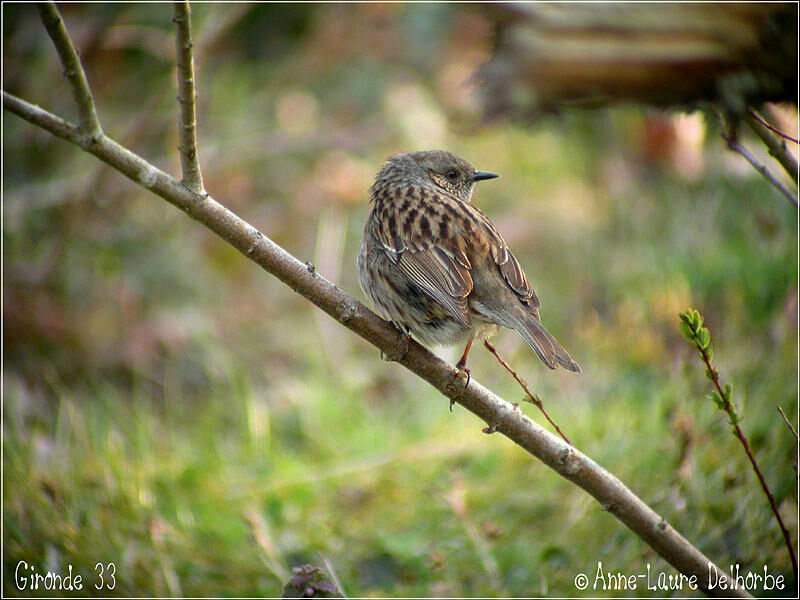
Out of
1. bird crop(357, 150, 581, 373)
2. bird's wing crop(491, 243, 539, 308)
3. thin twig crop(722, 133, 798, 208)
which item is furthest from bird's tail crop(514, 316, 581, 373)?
thin twig crop(722, 133, 798, 208)

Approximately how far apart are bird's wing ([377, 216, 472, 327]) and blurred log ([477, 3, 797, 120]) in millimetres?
1498

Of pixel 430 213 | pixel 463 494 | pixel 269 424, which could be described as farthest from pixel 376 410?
pixel 430 213

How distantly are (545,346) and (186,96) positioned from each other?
1.62 m

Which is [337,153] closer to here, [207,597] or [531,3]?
[531,3]

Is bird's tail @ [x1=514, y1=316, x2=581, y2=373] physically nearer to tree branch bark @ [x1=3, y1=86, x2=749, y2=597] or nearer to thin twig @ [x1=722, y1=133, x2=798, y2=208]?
tree branch bark @ [x1=3, y1=86, x2=749, y2=597]

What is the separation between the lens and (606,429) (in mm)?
4566

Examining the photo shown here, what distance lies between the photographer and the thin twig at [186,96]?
2.53 m

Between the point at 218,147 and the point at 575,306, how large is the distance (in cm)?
317

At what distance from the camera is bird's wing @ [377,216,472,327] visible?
333 centimetres

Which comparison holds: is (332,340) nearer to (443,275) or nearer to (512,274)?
(512,274)

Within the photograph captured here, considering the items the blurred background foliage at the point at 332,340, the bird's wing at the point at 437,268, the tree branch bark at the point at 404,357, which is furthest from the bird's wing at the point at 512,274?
the blurred background foliage at the point at 332,340

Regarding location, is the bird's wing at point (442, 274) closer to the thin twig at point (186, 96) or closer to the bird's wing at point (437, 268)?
the bird's wing at point (437, 268)

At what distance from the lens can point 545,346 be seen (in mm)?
3154

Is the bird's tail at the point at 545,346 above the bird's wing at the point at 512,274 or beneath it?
beneath
